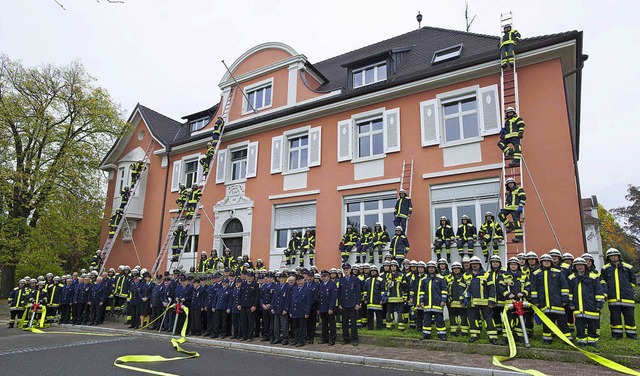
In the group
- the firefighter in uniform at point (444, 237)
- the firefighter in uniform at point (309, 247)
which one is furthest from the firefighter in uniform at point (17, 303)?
the firefighter in uniform at point (444, 237)

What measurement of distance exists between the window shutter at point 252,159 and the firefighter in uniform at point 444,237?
9.04 metres

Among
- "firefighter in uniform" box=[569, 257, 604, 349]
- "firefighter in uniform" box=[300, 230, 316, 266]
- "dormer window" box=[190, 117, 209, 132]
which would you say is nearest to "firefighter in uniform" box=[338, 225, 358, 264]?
"firefighter in uniform" box=[300, 230, 316, 266]

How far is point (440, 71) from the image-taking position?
14367mm

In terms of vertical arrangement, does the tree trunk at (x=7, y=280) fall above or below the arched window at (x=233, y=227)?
below

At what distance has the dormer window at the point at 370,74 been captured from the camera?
55.6ft

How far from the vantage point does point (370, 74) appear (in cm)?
1728

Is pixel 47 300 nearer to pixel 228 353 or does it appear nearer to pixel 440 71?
pixel 228 353

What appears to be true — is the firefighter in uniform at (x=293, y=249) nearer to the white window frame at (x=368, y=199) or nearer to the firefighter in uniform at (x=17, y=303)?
the white window frame at (x=368, y=199)

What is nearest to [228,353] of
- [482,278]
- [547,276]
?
Result: [482,278]

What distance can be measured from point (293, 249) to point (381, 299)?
20.1ft

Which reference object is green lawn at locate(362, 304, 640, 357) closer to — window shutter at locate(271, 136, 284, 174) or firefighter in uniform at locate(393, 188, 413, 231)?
firefighter in uniform at locate(393, 188, 413, 231)

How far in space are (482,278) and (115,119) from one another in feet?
72.8

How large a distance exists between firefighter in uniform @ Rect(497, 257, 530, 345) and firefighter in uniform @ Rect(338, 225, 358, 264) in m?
6.23

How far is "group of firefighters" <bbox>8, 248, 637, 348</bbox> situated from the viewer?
8.17 m
